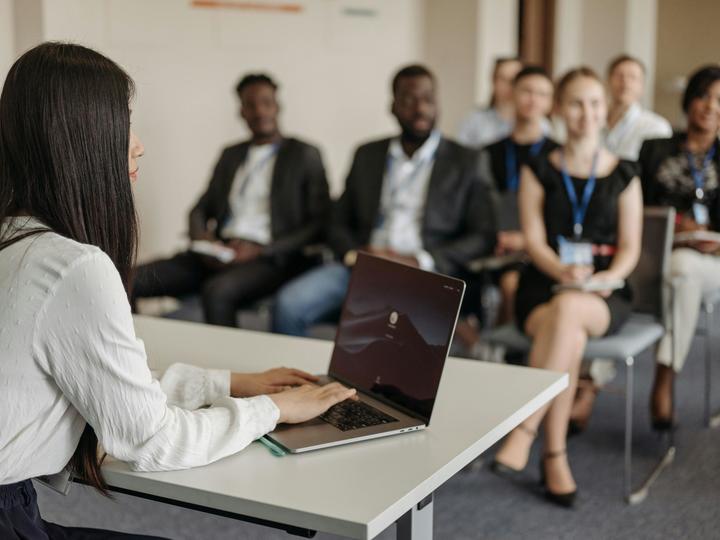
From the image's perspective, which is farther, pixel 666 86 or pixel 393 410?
pixel 666 86

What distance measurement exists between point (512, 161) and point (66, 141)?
12.5 ft

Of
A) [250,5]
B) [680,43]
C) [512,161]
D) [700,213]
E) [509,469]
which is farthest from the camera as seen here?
[680,43]

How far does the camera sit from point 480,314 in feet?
13.3

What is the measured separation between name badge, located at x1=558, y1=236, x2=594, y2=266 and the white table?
4.90ft

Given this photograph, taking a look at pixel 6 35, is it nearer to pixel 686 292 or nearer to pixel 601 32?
pixel 686 292

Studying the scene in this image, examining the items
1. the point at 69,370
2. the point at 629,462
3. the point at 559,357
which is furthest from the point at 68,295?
the point at 629,462

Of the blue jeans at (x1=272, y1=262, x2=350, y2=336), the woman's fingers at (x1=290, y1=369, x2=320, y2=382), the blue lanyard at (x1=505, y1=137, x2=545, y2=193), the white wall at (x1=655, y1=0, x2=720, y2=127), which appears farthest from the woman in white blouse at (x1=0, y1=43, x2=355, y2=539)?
the white wall at (x1=655, y1=0, x2=720, y2=127)

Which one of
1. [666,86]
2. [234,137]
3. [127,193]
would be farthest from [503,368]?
[666,86]

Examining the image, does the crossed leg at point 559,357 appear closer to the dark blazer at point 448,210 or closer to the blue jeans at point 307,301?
the dark blazer at point 448,210

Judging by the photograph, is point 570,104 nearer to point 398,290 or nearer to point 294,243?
point 294,243

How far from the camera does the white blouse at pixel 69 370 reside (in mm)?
1398

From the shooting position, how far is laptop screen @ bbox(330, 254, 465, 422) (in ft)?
5.65

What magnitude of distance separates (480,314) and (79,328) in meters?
2.80

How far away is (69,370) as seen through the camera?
4.65ft
